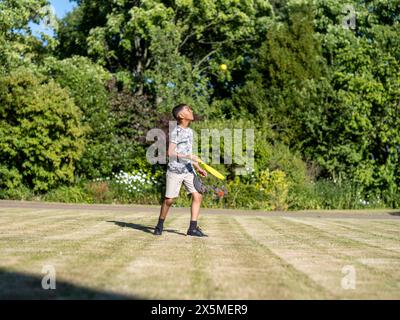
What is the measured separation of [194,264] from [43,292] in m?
1.86

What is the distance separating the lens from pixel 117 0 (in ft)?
105

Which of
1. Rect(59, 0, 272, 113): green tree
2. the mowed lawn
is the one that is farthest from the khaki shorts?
Rect(59, 0, 272, 113): green tree

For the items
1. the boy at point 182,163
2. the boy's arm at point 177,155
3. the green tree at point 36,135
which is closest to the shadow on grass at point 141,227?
the boy at point 182,163

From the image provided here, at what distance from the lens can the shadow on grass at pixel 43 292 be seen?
4.45 metres

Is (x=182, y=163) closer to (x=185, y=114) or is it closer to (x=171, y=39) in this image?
(x=185, y=114)

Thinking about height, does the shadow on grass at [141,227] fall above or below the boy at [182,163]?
below

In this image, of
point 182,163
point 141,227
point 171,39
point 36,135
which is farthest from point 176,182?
point 171,39

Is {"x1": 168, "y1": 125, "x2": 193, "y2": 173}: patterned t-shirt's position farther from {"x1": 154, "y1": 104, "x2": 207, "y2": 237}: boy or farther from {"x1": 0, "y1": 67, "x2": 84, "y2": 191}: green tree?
{"x1": 0, "y1": 67, "x2": 84, "y2": 191}: green tree

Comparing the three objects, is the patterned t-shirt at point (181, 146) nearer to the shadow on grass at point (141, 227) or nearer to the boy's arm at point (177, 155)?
the boy's arm at point (177, 155)

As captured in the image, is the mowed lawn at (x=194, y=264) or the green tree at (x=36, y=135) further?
the green tree at (x=36, y=135)

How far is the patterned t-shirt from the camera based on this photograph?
9.22m

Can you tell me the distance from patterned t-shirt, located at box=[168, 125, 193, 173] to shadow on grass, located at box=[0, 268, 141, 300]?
4466mm

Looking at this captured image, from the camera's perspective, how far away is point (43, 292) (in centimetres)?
460

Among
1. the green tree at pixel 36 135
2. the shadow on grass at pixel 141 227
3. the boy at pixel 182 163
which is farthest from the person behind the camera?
the green tree at pixel 36 135
